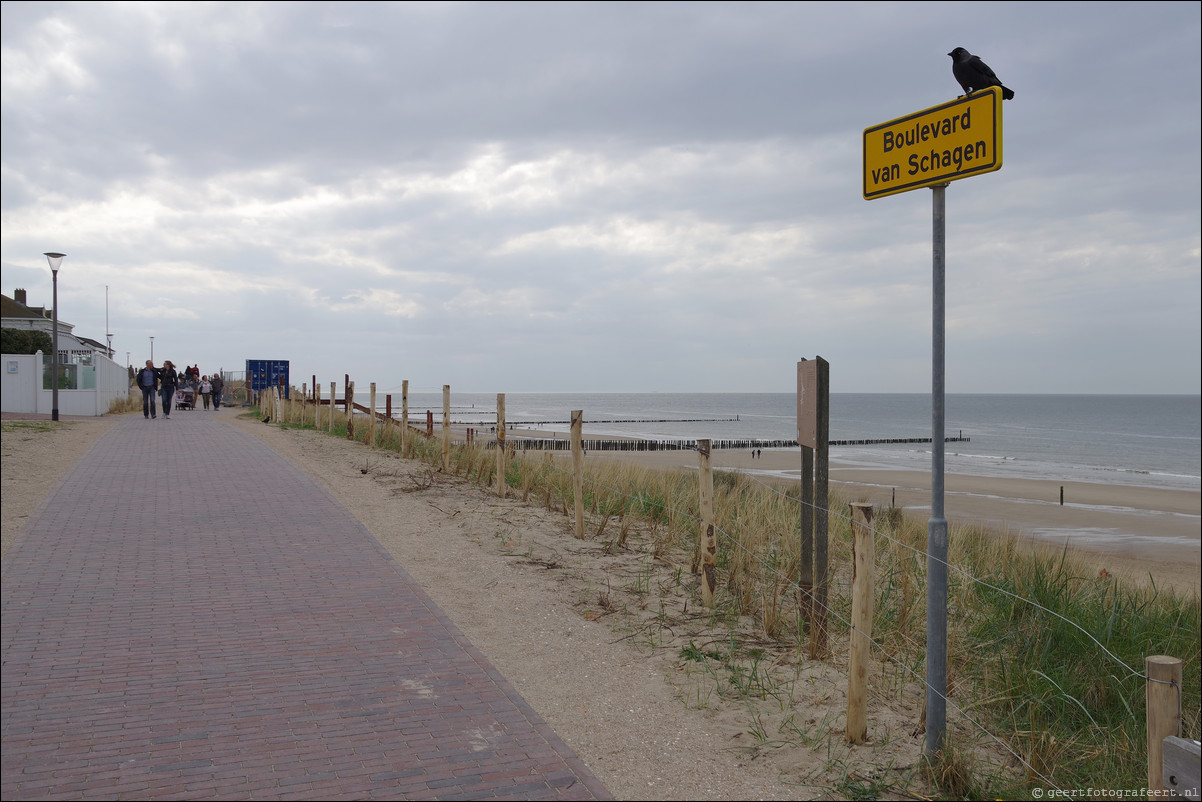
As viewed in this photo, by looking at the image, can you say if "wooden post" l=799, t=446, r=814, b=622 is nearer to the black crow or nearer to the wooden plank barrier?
the black crow

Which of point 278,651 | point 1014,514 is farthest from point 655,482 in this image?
point 1014,514

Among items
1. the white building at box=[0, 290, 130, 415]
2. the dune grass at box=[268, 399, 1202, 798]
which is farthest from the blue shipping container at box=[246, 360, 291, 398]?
the dune grass at box=[268, 399, 1202, 798]

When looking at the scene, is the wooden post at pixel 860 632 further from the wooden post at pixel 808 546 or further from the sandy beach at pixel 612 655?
the wooden post at pixel 808 546

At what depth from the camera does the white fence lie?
88.7ft

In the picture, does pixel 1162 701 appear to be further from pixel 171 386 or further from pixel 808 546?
pixel 171 386

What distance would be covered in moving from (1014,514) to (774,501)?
Result: 14995 mm

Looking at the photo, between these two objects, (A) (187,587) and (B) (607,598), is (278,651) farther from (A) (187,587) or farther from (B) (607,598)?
(B) (607,598)

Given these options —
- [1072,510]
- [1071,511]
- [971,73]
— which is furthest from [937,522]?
[1072,510]

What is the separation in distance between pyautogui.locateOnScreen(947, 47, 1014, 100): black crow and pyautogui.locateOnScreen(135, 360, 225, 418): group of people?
28.8m

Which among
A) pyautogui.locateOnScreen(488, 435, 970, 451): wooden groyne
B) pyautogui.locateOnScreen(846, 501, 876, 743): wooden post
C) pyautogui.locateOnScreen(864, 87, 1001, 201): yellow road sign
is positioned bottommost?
pyautogui.locateOnScreen(488, 435, 970, 451): wooden groyne

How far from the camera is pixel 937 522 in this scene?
14.0 ft

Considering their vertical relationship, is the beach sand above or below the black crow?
below

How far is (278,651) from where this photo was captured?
225 inches

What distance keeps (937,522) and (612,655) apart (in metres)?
2.80
